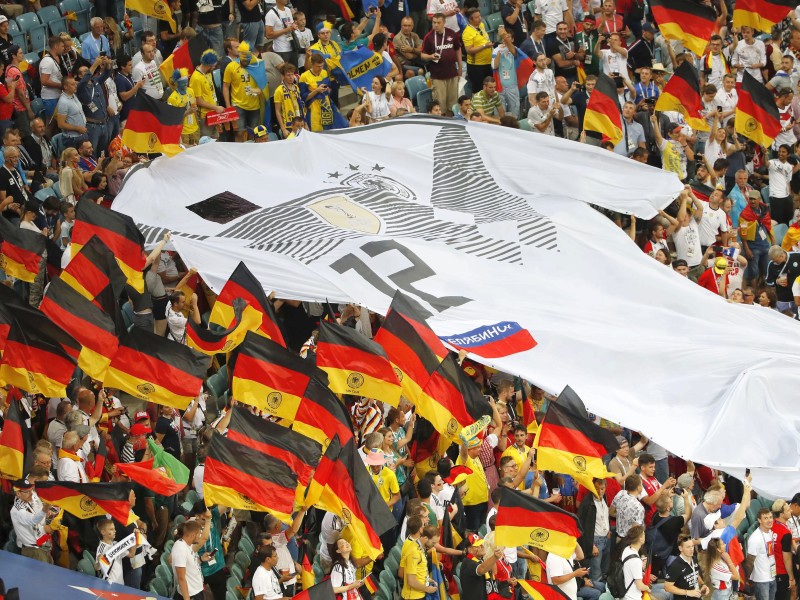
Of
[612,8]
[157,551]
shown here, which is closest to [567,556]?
[157,551]

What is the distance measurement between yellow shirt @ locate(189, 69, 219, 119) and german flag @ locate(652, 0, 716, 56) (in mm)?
6481

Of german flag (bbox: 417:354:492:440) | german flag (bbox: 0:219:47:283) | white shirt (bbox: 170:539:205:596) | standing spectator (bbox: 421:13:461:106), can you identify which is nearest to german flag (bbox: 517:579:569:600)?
german flag (bbox: 417:354:492:440)

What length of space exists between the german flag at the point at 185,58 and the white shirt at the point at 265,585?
946cm

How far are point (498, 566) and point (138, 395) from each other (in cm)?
378

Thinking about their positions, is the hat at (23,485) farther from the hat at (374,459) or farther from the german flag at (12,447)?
the hat at (374,459)

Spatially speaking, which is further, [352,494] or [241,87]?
[241,87]

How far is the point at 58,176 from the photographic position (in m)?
20.4

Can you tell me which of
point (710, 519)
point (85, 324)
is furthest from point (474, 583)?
point (85, 324)

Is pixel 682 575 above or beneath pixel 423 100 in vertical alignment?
beneath

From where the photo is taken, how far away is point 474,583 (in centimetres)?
1505

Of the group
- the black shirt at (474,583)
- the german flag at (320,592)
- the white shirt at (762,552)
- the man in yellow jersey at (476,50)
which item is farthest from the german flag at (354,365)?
the man in yellow jersey at (476,50)

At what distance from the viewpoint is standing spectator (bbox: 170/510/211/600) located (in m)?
14.3

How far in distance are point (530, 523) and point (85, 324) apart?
15.5ft

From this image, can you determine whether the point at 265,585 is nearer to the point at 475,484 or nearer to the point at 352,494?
the point at 352,494
